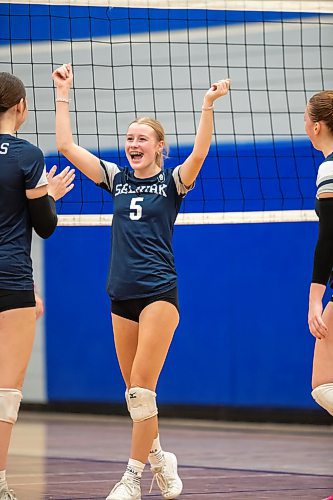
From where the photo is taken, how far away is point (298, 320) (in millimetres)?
10492

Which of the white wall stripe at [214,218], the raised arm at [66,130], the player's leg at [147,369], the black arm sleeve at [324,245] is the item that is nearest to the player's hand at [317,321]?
the black arm sleeve at [324,245]

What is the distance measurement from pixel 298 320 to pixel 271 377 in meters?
0.63

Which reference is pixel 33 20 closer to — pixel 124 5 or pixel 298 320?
pixel 124 5

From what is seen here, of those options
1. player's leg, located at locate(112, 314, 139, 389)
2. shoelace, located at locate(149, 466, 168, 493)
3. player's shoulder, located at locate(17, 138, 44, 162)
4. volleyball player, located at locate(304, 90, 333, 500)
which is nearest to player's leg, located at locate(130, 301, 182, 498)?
player's leg, located at locate(112, 314, 139, 389)

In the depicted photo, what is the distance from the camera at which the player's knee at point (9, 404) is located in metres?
4.84

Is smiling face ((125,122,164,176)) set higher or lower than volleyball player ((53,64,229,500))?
higher

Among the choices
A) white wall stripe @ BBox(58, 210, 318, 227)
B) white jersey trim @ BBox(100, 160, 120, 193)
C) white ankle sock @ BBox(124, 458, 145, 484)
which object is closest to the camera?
white ankle sock @ BBox(124, 458, 145, 484)

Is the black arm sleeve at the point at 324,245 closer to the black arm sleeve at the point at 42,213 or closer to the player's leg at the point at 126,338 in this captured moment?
the player's leg at the point at 126,338

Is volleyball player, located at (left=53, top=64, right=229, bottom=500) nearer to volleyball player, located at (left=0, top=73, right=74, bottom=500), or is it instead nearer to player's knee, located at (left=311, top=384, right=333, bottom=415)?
volleyball player, located at (left=0, top=73, right=74, bottom=500)

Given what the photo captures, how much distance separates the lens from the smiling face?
577 cm

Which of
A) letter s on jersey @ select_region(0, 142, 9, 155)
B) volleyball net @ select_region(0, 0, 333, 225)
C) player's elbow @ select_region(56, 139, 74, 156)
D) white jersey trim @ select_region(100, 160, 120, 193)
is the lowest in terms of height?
white jersey trim @ select_region(100, 160, 120, 193)

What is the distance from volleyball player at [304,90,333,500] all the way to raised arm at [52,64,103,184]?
124 cm

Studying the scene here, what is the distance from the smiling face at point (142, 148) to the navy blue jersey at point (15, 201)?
0.93 meters

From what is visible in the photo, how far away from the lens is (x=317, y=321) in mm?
4945
